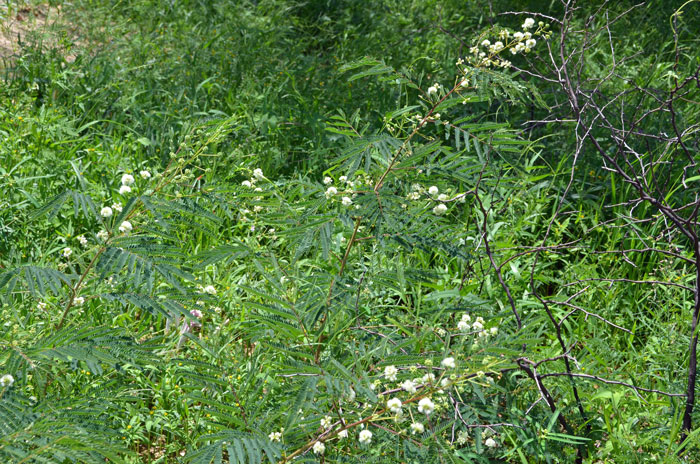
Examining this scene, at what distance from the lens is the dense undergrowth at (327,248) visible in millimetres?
1961

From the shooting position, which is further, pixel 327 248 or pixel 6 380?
pixel 327 248

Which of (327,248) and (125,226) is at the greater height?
(125,226)

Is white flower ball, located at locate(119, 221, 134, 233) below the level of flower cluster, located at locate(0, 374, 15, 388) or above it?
above

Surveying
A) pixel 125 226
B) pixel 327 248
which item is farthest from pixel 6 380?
pixel 327 248

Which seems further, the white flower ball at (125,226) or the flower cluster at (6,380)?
the white flower ball at (125,226)

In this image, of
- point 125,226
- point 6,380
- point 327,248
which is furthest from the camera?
point 327,248

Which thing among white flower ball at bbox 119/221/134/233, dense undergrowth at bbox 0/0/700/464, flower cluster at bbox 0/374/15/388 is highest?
white flower ball at bbox 119/221/134/233

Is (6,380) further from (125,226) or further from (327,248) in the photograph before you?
(327,248)

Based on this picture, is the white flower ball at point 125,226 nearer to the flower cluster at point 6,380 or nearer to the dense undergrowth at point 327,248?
the dense undergrowth at point 327,248

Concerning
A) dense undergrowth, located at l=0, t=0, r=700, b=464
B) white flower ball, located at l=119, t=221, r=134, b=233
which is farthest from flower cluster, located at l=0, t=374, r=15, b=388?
white flower ball, located at l=119, t=221, r=134, b=233

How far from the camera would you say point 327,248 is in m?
2.04

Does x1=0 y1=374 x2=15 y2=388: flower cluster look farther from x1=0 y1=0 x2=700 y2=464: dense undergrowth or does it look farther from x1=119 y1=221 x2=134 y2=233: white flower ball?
x1=119 y1=221 x2=134 y2=233: white flower ball

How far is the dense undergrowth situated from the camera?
196 cm

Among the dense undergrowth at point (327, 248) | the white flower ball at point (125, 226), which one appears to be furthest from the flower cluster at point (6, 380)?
the white flower ball at point (125, 226)
